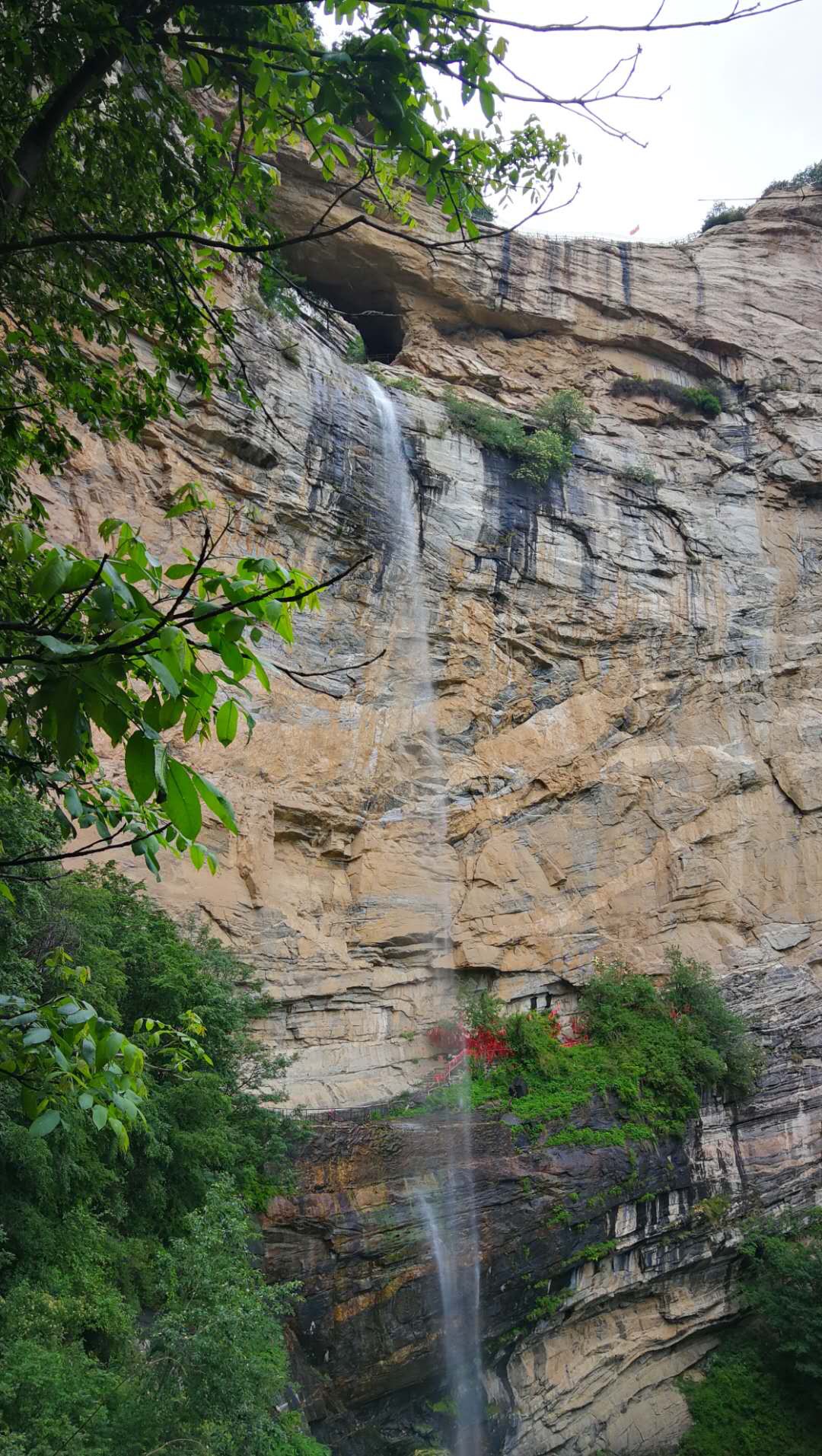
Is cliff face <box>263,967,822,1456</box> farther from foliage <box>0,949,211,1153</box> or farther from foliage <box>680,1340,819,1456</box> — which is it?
foliage <box>0,949,211,1153</box>

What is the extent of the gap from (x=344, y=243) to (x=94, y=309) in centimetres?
1453

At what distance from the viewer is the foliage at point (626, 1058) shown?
1198 cm

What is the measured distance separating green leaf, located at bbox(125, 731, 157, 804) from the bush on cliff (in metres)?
3.10

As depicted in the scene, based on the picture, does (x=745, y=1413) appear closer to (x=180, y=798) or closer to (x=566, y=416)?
(x=180, y=798)

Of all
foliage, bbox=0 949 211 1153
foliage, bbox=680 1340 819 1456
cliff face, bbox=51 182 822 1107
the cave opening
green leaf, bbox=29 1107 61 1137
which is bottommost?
foliage, bbox=680 1340 819 1456

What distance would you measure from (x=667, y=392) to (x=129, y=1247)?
1808 centimetres

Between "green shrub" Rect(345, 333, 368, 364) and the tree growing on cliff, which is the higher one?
"green shrub" Rect(345, 333, 368, 364)

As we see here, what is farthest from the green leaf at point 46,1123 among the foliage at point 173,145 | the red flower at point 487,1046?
the red flower at point 487,1046

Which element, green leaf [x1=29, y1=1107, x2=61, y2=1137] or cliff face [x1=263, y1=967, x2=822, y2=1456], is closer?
green leaf [x1=29, y1=1107, x2=61, y2=1137]

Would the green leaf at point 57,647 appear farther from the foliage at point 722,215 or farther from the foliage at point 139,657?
→ the foliage at point 722,215

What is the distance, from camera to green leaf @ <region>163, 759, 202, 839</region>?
1372 mm

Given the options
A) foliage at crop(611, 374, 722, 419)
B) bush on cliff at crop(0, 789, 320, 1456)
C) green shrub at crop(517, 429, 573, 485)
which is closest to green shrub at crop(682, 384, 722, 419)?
foliage at crop(611, 374, 722, 419)

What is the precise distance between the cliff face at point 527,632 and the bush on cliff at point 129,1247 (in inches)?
109

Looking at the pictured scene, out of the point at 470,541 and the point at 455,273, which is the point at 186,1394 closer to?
the point at 470,541
